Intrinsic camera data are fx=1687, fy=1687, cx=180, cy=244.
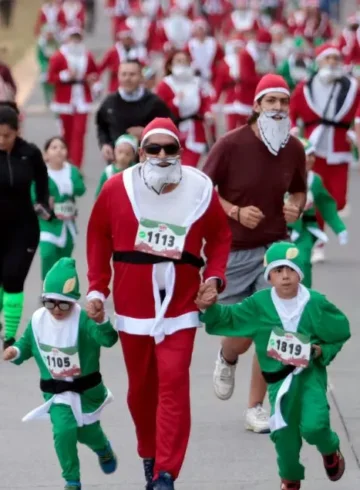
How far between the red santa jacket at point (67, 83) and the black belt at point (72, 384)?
43.2 ft

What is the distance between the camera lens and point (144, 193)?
24.6ft

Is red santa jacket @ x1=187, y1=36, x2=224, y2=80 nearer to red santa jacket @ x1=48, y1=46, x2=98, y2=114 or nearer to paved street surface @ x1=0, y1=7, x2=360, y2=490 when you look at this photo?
red santa jacket @ x1=48, y1=46, x2=98, y2=114

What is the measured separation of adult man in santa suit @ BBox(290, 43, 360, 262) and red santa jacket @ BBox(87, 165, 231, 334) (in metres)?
6.67

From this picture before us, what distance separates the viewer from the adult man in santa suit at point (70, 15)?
114 ft

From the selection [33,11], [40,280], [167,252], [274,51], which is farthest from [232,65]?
[33,11]

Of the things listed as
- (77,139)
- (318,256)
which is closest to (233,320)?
(318,256)

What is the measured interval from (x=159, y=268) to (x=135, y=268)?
11cm

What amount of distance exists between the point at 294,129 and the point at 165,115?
1.06 metres

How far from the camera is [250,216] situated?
842cm

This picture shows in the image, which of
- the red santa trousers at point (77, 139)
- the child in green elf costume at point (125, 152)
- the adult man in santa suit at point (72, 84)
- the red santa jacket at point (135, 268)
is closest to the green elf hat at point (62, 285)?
the red santa jacket at point (135, 268)

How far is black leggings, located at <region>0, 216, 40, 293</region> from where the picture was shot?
10.6 meters

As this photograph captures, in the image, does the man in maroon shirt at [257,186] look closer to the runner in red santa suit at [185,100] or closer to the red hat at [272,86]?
the red hat at [272,86]

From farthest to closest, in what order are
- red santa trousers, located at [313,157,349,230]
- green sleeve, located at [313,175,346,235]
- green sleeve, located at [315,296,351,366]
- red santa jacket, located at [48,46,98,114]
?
red santa jacket, located at [48,46,98,114]
red santa trousers, located at [313,157,349,230]
green sleeve, located at [313,175,346,235]
green sleeve, located at [315,296,351,366]

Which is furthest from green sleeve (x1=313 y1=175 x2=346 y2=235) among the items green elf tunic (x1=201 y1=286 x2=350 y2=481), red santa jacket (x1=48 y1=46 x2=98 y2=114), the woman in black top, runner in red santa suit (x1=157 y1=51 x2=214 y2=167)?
red santa jacket (x1=48 y1=46 x2=98 y2=114)
